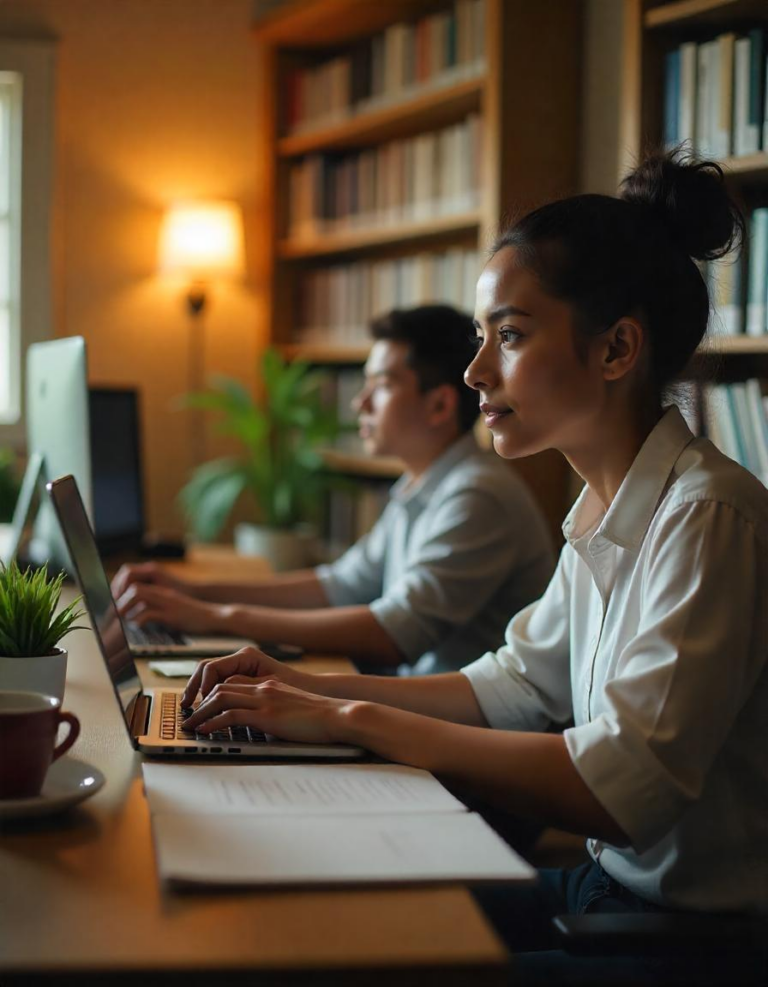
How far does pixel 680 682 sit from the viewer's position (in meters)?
1.00

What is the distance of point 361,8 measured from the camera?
12.5 ft

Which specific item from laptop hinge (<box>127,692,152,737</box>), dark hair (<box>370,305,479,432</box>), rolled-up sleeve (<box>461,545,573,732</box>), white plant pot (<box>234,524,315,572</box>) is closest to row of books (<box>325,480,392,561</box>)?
white plant pot (<box>234,524,315,572</box>)

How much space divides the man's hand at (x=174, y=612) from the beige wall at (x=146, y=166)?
103 inches

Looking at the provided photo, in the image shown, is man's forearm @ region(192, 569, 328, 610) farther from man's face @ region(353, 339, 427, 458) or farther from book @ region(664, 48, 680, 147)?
book @ region(664, 48, 680, 147)

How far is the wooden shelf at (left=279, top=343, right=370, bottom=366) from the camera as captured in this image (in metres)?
3.97

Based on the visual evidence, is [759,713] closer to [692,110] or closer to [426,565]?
[426,565]

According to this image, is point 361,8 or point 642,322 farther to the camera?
point 361,8

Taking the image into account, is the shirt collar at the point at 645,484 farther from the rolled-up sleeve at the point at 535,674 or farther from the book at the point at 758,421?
the book at the point at 758,421

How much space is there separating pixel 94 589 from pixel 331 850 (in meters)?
0.45

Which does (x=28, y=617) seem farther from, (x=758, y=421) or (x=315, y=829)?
(x=758, y=421)

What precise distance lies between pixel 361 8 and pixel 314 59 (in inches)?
22.7

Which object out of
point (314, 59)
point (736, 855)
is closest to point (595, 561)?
point (736, 855)

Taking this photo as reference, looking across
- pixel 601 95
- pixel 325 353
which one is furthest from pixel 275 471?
pixel 601 95

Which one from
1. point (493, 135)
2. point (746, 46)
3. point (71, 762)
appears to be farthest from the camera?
point (493, 135)
